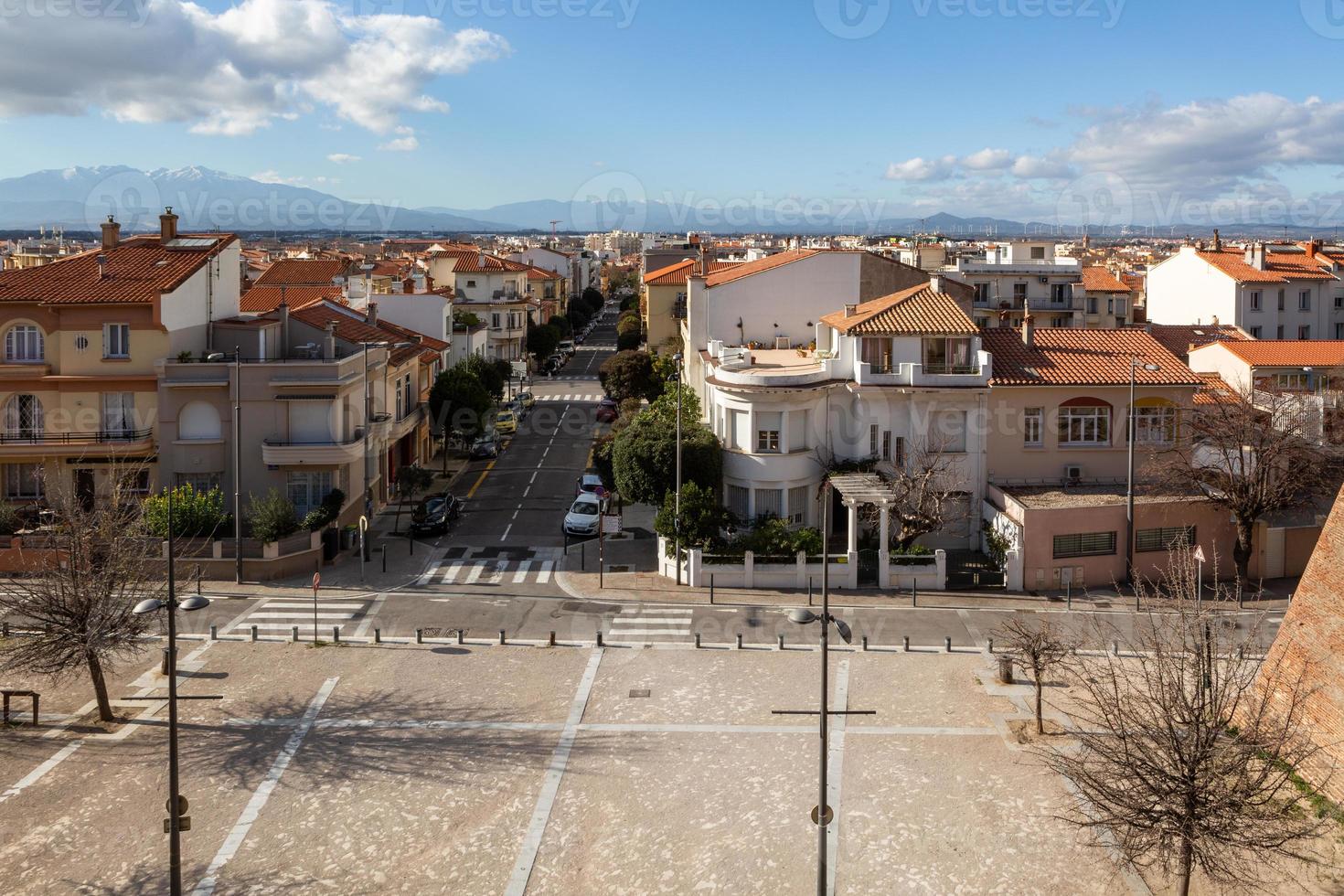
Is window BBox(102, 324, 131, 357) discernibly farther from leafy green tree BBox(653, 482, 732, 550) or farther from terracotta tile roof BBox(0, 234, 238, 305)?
leafy green tree BBox(653, 482, 732, 550)

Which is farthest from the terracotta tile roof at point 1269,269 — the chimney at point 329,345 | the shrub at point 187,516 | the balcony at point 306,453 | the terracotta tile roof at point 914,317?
the shrub at point 187,516

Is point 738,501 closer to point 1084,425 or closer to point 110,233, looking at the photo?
point 1084,425

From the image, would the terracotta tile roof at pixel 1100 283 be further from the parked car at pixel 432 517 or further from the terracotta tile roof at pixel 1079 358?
the parked car at pixel 432 517

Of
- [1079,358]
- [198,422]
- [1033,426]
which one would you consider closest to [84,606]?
[198,422]

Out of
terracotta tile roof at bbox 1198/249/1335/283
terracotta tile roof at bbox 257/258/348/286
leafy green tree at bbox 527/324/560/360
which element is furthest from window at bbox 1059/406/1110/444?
leafy green tree at bbox 527/324/560/360

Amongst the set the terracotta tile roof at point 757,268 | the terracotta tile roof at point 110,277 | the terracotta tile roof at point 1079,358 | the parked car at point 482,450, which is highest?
the terracotta tile roof at point 757,268
